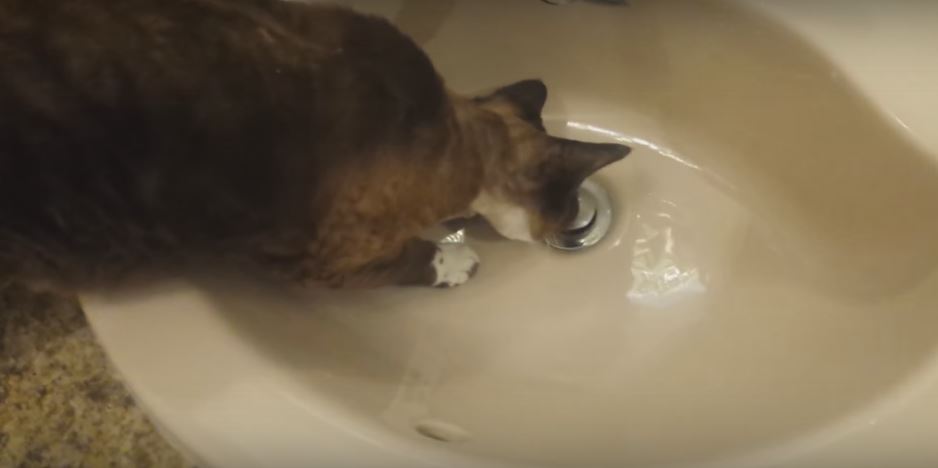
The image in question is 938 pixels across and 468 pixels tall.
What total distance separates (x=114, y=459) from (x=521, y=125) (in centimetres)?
53

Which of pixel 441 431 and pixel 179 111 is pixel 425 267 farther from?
pixel 179 111

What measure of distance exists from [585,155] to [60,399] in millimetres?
599

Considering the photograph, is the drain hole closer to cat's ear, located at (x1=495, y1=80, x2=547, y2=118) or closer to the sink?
the sink

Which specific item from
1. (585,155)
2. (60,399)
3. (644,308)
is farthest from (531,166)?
(60,399)

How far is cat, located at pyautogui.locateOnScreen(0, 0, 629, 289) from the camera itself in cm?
64

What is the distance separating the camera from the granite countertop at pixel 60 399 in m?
0.89

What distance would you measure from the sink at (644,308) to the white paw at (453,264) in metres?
0.02

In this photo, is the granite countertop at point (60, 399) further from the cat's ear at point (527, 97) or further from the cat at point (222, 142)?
the cat's ear at point (527, 97)

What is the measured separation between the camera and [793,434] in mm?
683

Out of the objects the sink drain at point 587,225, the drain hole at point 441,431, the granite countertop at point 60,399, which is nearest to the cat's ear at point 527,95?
the sink drain at point 587,225

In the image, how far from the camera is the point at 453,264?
941mm

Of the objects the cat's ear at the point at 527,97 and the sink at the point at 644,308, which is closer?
the sink at the point at 644,308

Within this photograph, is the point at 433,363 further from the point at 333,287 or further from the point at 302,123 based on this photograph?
the point at 302,123

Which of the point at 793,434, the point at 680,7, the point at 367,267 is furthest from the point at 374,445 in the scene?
the point at 680,7
